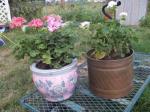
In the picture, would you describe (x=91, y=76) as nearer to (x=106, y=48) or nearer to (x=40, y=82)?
(x=106, y=48)

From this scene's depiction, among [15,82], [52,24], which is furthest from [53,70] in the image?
[15,82]

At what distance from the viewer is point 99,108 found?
188cm

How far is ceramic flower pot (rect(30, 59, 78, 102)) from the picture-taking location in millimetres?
1745

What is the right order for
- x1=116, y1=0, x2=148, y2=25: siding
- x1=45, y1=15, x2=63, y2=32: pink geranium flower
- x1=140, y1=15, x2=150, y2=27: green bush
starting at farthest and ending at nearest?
x1=116, y1=0, x2=148, y2=25: siding → x1=140, y1=15, x2=150, y2=27: green bush → x1=45, y1=15, x2=63, y2=32: pink geranium flower

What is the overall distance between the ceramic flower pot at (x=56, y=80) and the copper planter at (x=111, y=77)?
6.0 inches

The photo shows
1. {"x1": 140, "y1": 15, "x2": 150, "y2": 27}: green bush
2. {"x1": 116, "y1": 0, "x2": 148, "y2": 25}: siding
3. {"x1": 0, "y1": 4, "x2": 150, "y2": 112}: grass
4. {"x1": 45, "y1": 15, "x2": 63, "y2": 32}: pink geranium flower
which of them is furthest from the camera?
{"x1": 116, "y1": 0, "x2": 148, "y2": 25}: siding

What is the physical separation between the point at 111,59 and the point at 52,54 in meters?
0.42

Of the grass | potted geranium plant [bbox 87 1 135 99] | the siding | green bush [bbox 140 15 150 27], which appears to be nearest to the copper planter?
potted geranium plant [bbox 87 1 135 99]

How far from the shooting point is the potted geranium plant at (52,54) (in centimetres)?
175

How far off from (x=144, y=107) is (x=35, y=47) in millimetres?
1004

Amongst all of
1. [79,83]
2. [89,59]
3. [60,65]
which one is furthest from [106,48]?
[79,83]

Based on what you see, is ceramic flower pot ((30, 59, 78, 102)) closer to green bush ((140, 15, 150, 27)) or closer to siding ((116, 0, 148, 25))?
green bush ((140, 15, 150, 27))

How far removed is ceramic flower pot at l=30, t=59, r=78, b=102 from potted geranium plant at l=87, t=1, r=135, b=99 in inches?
6.6

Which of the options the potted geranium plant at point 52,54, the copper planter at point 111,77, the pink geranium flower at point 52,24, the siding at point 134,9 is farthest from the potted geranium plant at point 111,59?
the siding at point 134,9
